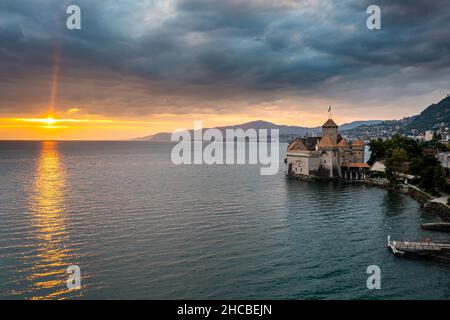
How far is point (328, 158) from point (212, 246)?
194ft

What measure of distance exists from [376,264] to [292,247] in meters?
7.69

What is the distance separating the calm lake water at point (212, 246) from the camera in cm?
2742

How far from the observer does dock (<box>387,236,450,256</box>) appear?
1358 inches

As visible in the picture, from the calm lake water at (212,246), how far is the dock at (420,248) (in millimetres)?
1336

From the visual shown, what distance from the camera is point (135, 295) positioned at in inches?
1022

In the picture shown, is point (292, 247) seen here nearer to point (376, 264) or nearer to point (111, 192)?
point (376, 264)

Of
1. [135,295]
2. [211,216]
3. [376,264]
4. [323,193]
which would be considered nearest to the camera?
[135,295]

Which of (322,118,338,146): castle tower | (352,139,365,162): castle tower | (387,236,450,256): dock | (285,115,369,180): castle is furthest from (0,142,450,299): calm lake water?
(322,118,338,146): castle tower

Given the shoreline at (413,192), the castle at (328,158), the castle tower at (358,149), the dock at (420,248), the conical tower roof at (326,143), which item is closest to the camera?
the dock at (420,248)

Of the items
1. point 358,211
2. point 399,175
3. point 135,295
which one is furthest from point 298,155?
point 135,295

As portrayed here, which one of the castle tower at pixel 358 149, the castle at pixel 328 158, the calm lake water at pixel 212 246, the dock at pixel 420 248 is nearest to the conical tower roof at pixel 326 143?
the castle at pixel 328 158

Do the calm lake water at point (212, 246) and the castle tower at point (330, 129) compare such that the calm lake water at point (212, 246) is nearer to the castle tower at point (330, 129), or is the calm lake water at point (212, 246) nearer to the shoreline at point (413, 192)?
the shoreline at point (413, 192)

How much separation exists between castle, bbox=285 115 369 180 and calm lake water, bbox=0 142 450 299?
22.4m

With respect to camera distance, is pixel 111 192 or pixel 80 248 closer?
pixel 80 248
